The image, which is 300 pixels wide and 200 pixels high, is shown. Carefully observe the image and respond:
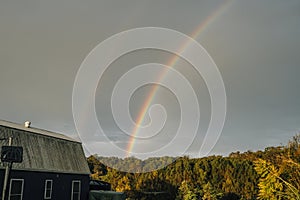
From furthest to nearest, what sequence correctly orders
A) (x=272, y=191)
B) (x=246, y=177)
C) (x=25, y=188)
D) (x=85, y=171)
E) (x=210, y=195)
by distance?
(x=246, y=177), (x=210, y=195), (x=85, y=171), (x=25, y=188), (x=272, y=191)

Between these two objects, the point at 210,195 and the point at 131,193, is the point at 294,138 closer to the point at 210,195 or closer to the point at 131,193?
the point at 210,195

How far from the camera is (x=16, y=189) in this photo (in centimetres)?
1908

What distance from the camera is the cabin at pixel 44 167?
63.3 feet

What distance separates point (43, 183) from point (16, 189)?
2229mm

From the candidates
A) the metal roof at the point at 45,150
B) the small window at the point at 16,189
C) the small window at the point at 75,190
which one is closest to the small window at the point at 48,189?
the metal roof at the point at 45,150

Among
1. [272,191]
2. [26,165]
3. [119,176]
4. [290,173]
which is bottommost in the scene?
[272,191]

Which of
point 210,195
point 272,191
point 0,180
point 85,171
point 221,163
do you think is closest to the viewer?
point 272,191

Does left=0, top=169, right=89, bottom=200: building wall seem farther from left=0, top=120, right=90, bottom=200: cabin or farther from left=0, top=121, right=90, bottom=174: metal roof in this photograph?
left=0, top=121, right=90, bottom=174: metal roof

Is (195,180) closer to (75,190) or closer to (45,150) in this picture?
(75,190)

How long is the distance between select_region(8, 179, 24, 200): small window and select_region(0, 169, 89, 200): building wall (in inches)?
8.7

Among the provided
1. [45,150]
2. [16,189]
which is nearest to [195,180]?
[45,150]

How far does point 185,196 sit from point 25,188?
26898 mm

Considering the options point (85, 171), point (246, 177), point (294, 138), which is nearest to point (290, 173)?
point (294, 138)

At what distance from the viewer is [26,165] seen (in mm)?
19812
